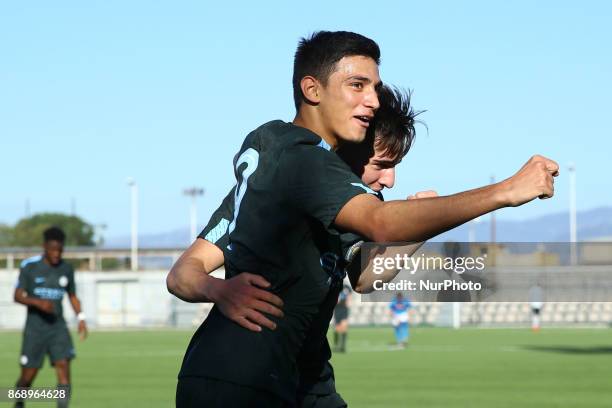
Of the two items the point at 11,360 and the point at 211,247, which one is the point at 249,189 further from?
the point at 11,360

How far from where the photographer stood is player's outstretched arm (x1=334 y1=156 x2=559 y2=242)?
380 centimetres

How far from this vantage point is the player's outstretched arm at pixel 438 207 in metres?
3.80

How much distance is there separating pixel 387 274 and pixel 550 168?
136 centimetres

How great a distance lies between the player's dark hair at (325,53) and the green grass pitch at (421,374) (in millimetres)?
13572

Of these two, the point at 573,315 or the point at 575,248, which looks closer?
the point at 575,248

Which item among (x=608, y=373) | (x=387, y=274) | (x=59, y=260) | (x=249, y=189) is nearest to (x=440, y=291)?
(x=387, y=274)

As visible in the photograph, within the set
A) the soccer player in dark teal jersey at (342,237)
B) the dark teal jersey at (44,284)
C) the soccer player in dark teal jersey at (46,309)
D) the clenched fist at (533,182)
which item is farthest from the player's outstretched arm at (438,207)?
the dark teal jersey at (44,284)

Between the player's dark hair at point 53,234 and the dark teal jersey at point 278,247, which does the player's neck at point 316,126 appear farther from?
the player's dark hair at point 53,234

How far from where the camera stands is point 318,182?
421 cm

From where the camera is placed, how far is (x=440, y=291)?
4875 mm

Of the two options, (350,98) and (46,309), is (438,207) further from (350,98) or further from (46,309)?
(46,309)

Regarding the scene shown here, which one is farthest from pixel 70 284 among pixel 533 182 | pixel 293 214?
pixel 533 182

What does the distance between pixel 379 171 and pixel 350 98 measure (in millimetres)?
1038

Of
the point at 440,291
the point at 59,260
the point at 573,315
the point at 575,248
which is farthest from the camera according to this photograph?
the point at 573,315
